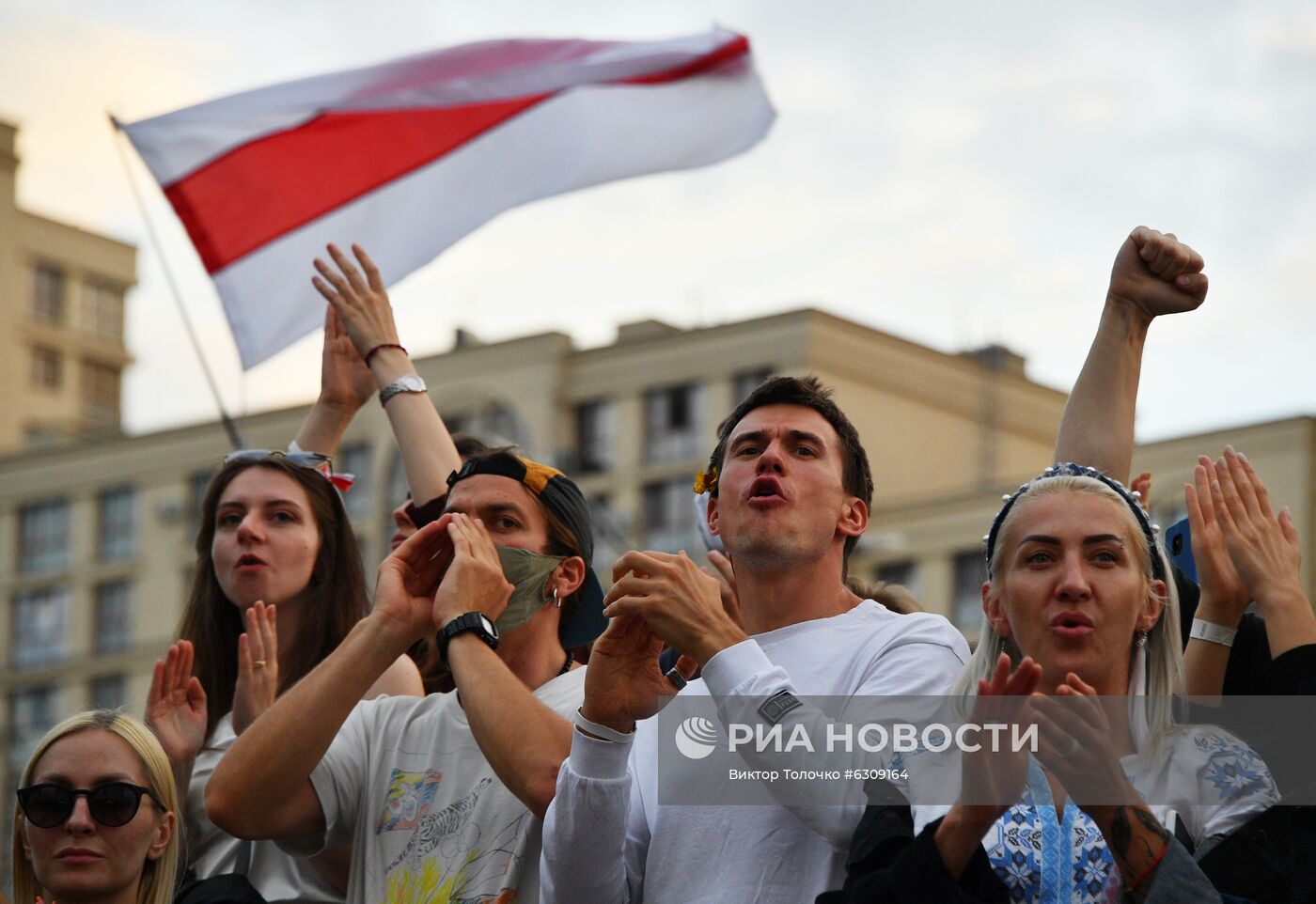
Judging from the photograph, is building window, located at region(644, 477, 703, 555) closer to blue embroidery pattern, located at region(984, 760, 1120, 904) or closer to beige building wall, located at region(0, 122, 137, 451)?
beige building wall, located at region(0, 122, 137, 451)

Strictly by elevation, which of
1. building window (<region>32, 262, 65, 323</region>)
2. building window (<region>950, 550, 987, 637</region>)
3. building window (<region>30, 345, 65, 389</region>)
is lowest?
building window (<region>950, 550, 987, 637</region>)

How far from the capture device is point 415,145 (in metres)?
9.52

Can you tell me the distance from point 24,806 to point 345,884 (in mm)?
874

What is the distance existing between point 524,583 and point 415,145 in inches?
145

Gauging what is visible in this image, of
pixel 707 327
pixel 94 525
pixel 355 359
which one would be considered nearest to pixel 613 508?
pixel 707 327

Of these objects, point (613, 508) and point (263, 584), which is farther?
point (613, 508)

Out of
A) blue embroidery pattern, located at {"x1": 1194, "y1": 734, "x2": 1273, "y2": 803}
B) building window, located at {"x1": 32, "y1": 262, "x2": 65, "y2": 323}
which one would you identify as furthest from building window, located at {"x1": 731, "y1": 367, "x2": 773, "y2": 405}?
blue embroidery pattern, located at {"x1": 1194, "y1": 734, "x2": 1273, "y2": 803}

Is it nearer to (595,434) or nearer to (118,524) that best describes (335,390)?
(595,434)

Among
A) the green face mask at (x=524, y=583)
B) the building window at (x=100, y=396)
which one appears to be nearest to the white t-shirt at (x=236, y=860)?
the green face mask at (x=524, y=583)

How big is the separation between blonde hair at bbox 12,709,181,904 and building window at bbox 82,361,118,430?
71.4 metres

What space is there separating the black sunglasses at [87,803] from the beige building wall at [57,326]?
6712 centimetres

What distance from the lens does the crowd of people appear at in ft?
15.5

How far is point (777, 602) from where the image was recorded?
551 cm

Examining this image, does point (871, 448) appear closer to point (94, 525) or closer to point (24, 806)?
point (94, 525)
